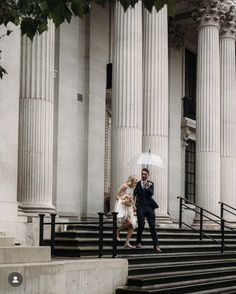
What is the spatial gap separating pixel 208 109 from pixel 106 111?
402cm

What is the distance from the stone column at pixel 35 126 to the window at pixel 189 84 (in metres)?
15.4

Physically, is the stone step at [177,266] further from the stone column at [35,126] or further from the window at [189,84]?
the window at [189,84]

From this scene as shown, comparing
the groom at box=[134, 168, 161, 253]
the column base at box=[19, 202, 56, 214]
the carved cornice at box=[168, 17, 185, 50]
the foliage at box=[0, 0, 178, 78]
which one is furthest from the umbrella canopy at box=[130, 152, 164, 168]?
the carved cornice at box=[168, 17, 185, 50]

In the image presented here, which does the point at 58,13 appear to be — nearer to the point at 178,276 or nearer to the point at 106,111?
the point at 178,276

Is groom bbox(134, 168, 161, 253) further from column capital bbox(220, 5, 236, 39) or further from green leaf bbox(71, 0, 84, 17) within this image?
column capital bbox(220, 5, 236, 39)

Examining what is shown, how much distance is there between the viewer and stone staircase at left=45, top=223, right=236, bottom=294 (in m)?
12.9

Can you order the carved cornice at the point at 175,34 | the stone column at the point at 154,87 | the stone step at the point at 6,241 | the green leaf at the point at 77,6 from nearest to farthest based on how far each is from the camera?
the green leaf at the point at 77,6 < the stone step at the point at 6,241 < the stone column at the point at 154,87 < the carved cornice at the point at 175,34

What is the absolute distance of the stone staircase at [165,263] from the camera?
1289cm

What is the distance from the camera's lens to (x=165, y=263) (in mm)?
14555

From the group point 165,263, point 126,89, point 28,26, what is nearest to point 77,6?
point 28,26

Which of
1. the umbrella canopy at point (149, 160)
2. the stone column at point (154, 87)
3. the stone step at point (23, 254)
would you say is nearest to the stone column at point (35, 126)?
the umbrella canopy at point (149, 160)

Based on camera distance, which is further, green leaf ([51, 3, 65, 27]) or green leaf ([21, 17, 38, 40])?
green leaf ([21, 17, 38, 40])

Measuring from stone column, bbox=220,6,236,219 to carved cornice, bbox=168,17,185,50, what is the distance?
3.16 metres

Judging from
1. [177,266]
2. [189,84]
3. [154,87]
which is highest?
[189,84]
